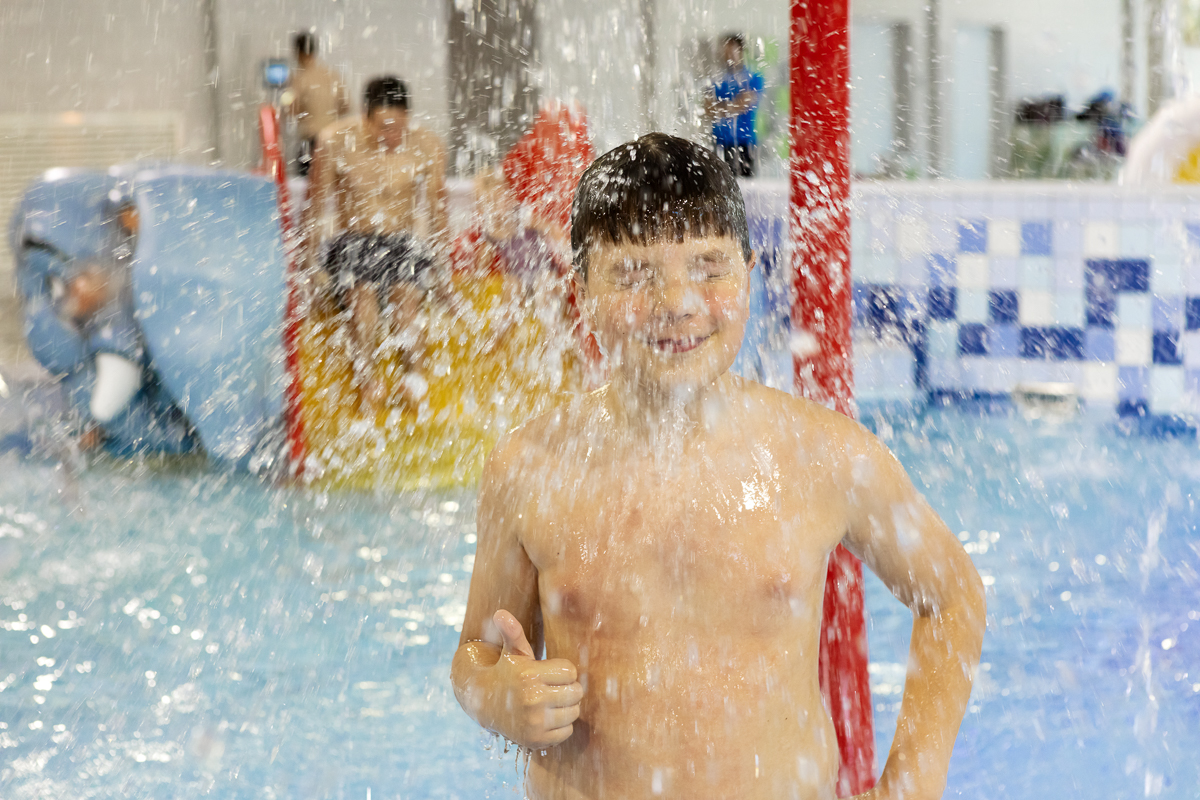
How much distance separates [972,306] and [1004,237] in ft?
1.03

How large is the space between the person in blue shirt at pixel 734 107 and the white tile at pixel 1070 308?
→ 1.46 meters

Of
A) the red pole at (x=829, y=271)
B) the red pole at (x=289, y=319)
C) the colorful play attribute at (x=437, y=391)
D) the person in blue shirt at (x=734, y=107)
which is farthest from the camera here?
the red pole at (x=289, y=319)

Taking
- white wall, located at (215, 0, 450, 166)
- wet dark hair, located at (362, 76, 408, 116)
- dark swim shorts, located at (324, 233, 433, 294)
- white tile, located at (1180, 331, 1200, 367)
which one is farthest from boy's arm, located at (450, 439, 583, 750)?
white wall, located at (215, 0, 450, 166)

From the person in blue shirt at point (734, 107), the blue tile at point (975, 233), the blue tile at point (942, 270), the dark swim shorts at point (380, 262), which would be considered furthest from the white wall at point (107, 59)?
the blue tile at point (975, 233)

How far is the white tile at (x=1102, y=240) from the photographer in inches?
190

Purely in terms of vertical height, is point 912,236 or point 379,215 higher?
point 379,215

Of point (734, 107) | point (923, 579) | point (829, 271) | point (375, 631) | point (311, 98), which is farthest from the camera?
point (311, 98)

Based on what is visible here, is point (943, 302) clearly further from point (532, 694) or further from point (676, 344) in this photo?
point (532, 694)

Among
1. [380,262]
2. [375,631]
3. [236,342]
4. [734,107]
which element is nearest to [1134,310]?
[734,107]

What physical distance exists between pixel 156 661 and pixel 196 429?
6.84ft

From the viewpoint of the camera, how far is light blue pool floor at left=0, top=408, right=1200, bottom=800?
2.49 meters

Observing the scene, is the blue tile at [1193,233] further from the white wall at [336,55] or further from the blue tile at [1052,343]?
the white wall at [336,55]

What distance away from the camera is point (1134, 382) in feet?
16.1

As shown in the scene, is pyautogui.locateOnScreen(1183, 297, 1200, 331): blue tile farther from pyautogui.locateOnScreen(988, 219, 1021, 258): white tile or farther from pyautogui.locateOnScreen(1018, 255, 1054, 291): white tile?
pyautogui.locateOnScreen(988, 219, 1021, 258): white tile
